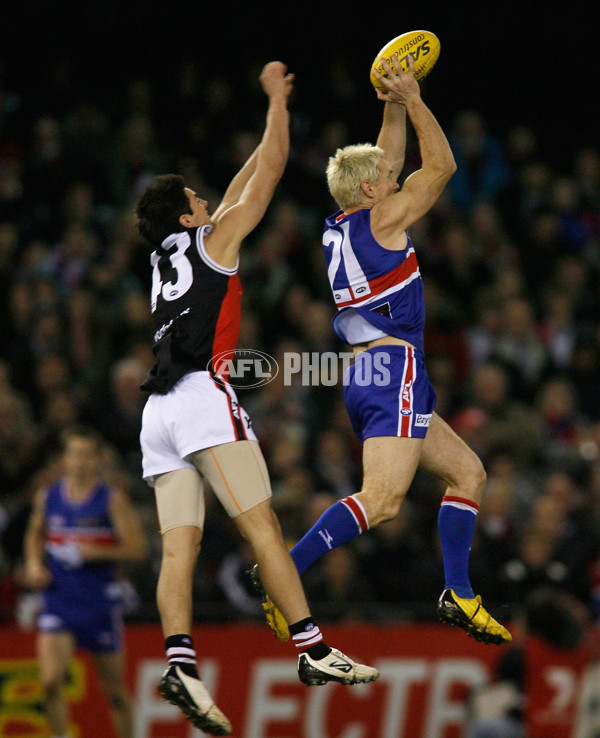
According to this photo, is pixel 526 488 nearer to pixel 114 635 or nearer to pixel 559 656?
pixel 559 656

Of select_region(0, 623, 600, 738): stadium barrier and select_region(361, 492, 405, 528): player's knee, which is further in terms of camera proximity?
select_region(0, 623, 600, 738): stadium barrier

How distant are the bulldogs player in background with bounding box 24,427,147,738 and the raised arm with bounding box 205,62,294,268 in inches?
158

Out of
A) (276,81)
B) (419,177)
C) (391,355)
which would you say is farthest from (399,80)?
(391,355)

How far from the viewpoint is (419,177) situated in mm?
6625

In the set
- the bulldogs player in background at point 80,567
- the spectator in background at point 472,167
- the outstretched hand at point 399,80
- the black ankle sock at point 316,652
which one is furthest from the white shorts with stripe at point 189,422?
the spectator in background at point 472,167

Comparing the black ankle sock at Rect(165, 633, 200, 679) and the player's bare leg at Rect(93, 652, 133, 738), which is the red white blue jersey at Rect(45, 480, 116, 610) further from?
the black ankle sock at Rect(165, 633, 200, 679)

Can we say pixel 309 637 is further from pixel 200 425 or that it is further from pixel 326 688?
pixel 326 688

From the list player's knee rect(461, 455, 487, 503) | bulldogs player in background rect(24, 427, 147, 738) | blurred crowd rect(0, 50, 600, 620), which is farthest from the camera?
blurred crowd rect(0, 50, 600, 620)

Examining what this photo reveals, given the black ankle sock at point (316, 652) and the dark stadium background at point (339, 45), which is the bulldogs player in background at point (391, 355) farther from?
the dark stadium background at point (339, 45)

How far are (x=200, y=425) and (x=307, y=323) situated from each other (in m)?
6.09

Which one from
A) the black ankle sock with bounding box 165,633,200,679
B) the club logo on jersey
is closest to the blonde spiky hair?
the club logo on jersey

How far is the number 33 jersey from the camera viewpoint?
6.46 m

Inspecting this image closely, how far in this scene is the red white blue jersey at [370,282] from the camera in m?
6.64

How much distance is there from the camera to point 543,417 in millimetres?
12875
